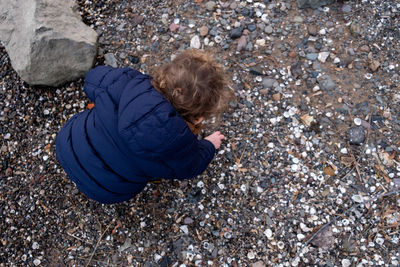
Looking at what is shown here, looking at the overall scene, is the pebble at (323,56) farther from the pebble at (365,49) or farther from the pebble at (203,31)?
the pebble at (203,31)

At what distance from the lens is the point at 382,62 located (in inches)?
115

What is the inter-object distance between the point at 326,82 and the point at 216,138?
1.08m

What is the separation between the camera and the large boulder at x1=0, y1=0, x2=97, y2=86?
2.82 metres

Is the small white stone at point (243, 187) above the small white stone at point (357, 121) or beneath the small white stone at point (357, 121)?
beneath

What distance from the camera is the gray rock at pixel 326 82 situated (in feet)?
9.54

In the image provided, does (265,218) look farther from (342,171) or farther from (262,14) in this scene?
(262,14)

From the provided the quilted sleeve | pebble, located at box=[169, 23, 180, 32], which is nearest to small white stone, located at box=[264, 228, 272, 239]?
the quilted sleeve

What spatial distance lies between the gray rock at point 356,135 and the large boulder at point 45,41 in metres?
2.36

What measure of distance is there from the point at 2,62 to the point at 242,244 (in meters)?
2.85

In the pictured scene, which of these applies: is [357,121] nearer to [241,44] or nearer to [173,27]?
[241,44]

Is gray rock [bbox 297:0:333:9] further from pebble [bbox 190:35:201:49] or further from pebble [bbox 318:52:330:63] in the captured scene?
pebble [bbox 190:35:201:49]

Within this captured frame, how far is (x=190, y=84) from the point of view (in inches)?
→ 73.3

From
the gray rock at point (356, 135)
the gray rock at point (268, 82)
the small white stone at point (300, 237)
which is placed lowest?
the small white stone at point (300, 237)

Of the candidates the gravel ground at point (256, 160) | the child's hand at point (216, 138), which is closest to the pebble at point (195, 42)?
the gravel ground at point (256, 160)
